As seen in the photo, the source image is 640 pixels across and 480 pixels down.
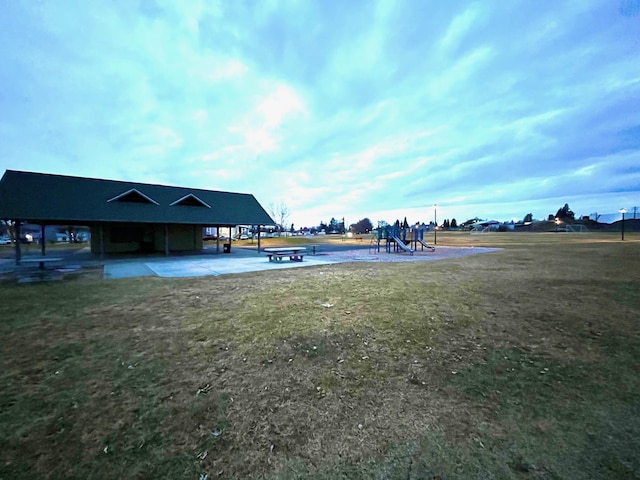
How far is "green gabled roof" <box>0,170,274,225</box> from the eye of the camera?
14867mm

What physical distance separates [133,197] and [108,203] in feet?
5.38

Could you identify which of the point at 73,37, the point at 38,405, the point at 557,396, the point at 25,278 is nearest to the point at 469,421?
the point at 557,396

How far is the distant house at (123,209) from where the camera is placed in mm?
15117

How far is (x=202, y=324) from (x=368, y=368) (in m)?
3.10

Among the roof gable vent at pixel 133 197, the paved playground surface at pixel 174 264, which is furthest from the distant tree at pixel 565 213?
the roof gable vent at pixel 133 197

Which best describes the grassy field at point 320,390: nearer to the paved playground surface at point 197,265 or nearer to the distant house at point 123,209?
the paved playground surface at point 197,265

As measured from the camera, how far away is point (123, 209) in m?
17.6

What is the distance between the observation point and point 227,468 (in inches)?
79.4

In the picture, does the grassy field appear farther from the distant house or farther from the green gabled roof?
the distant house

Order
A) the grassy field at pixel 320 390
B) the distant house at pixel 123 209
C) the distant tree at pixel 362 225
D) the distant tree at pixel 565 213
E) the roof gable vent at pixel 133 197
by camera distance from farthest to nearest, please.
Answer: the distant tree at pixel 565 213 < the distant tree at pixel 362 225 < the roof gable vent at pixel 133 197 < the distant house at pixel 123 209 < the grassy field at pixel 320 390

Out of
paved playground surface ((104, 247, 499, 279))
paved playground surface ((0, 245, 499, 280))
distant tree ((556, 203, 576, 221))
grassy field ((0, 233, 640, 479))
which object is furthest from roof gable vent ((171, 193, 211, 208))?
distant tree ((556, 203, 576, 221))

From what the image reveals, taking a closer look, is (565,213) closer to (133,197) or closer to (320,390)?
(133,197)

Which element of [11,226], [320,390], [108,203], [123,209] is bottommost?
[320,390]

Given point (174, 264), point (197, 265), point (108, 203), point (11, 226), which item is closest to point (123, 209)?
point (108, 203)
